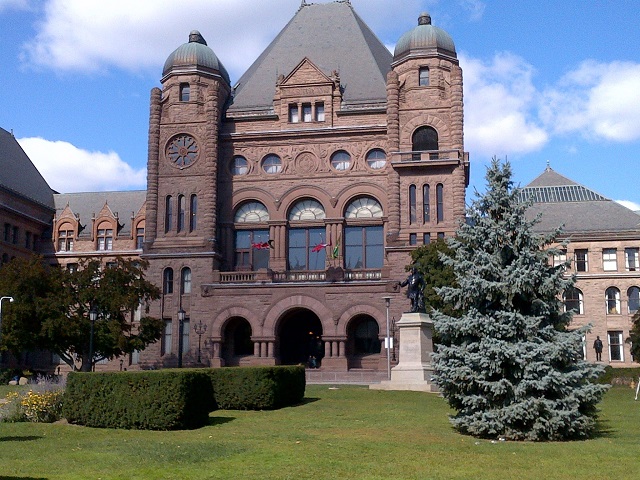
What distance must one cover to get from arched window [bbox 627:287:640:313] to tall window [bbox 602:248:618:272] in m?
2.19

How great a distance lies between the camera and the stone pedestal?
1335 inches

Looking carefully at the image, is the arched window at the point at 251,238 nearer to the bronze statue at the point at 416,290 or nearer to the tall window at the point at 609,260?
the bronze statue at the point at 416,290

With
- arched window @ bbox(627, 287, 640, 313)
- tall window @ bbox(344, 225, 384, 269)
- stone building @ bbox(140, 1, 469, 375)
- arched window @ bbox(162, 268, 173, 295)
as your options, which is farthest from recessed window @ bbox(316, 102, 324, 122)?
arched window @ bbox(627, 287, 640, 313)

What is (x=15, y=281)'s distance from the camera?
44812 millimetres

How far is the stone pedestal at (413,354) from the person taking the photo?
111 feet

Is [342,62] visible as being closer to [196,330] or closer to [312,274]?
[312,274]

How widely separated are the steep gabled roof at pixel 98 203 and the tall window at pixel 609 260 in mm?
41128

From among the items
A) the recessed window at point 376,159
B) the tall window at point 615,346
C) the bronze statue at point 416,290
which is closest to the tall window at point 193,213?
the recessed window at point 376,159

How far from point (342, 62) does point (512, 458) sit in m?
53.9

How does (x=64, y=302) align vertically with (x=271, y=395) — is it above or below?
above

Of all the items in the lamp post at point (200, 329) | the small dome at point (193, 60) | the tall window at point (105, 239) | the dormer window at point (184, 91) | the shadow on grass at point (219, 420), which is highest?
the small dome at point (193, 60)

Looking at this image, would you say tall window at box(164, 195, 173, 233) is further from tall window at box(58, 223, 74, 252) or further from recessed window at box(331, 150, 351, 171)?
tall window at box(58, 223, 74, 252)

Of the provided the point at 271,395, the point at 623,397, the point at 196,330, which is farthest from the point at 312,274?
the point at 271,395

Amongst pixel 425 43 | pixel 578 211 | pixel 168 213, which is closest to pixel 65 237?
pixel 168 213
